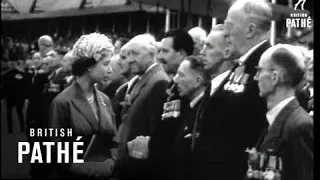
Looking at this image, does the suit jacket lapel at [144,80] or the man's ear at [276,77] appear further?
the suit jacket lapel at [144,80]

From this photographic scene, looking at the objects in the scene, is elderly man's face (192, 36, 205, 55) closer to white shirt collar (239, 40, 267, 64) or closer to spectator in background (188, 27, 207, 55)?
spectator in background (188, 27, 207, 55)

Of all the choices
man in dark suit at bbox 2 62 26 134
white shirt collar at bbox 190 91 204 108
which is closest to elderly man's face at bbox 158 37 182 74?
white shirt collar at bbox 190 91 204 108

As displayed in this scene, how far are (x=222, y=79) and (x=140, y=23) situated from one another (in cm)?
32

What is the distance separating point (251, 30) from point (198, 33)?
166 millimetres

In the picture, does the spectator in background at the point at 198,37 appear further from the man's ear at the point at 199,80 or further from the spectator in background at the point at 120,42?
the spectator in background at the point at 120,42

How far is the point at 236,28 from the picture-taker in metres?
1.96

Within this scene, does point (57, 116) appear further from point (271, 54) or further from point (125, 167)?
point (271, 54)

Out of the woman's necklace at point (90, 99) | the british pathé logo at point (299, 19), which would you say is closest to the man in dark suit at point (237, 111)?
the british pathé logo at point (299, 19)

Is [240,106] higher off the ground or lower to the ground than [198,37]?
lower

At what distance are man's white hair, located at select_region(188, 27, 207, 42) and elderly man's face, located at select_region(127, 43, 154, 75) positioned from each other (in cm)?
13

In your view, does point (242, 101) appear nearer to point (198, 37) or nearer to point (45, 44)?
point (198, 37)

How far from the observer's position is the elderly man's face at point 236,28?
76.3 inches

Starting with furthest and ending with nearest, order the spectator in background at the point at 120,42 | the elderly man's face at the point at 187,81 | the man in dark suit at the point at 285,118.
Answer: the spectator in background at the point at 120,42 < the elderly man's face at the point at 187,81 < the man in dark suit at the point at 285,118

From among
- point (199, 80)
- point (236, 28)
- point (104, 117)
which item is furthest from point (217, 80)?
point (104, 117)
